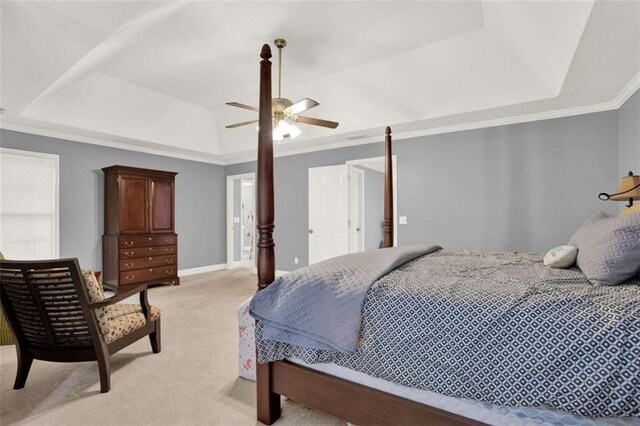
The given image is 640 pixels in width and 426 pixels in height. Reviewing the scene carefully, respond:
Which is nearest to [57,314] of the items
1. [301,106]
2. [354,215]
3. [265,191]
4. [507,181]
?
[265,191]

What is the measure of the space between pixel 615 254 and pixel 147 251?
5504 millimetres

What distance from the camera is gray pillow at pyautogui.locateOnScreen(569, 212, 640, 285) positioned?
1.38 meters

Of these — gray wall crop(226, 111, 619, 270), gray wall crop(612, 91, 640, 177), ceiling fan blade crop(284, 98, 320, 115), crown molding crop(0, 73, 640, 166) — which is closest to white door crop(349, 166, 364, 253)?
gray wall crop(226, 111, 619, 270)

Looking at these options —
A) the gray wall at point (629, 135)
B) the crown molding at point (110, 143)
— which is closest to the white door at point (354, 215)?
the crown molding at point (110, 143)

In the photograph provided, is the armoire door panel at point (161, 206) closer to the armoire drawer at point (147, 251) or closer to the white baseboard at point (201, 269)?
the armoire drawer at point (147, 251)

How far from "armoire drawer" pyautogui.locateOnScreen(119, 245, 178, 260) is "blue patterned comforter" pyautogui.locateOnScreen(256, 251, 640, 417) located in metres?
4.20

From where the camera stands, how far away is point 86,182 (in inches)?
196

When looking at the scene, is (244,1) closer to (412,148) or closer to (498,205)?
(412,148)

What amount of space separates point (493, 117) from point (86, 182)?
5.98 m

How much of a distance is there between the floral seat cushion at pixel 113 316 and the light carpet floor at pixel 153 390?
1.07 ft

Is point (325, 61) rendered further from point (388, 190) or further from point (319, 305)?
point (319, 305)

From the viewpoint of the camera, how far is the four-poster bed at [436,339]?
3.55ft

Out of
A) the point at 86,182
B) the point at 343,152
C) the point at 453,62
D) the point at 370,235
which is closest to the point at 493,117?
the point at 453,62

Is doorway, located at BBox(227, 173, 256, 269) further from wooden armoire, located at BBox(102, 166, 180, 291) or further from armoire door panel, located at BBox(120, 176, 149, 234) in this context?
armoire door panel, located at BBox(120, 176, 149, 234)
